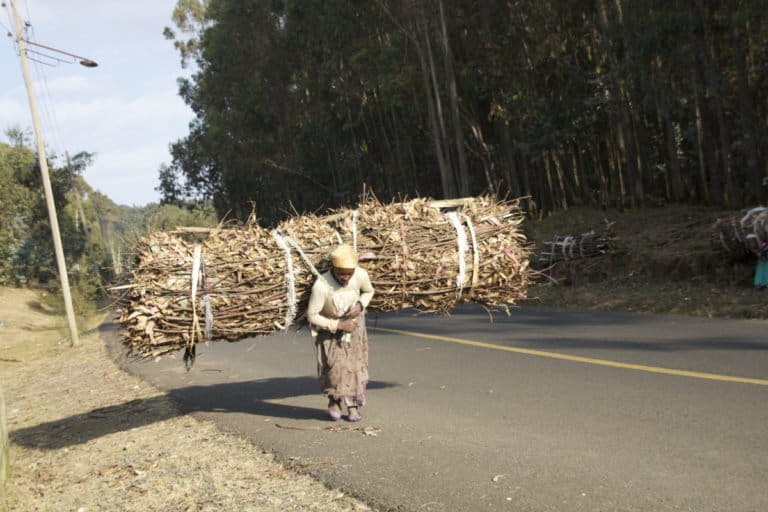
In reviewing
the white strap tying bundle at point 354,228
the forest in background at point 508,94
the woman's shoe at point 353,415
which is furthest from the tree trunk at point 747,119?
the woman's shoe at point 353,415

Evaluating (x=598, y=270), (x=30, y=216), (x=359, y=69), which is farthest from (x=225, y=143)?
(x=598, y=270)

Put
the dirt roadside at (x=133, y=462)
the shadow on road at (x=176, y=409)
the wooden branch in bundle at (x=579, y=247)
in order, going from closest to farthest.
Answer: the dirt roadside at (x=133, y=462) < the shadow on road at (x=176, y=409) < the wooden branch in bundle at (x=579, y=247)

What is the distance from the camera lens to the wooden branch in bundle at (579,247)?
18.0 m

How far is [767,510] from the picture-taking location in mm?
3922

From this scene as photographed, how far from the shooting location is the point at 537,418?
6305 mm

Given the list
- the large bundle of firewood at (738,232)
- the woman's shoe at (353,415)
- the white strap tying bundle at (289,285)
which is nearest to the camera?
the white strap tying bundle at (289,285)

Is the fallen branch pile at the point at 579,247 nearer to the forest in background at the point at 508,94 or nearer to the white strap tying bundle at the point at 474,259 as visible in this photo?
the forest in background at the point at 508,94

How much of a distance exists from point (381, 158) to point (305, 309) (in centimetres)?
3262

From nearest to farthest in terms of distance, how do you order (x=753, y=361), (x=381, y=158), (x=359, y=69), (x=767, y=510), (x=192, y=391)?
(x=767, y=510) < (x=753, y=361) < (x=192, y=391) < (x=359, y=69) < (x=381, y=158)

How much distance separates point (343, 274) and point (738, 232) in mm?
9533

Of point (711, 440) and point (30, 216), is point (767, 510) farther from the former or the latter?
point (30, 216)

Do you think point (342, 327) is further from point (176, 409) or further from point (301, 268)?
point (176, 409)

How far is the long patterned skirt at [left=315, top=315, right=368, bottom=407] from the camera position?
6664mm

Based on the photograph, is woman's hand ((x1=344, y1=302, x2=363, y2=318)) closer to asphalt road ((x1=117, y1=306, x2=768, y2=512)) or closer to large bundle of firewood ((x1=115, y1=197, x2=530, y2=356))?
large bundle of firewood ((x1=115, y1=197, x2=530, y2=356))
